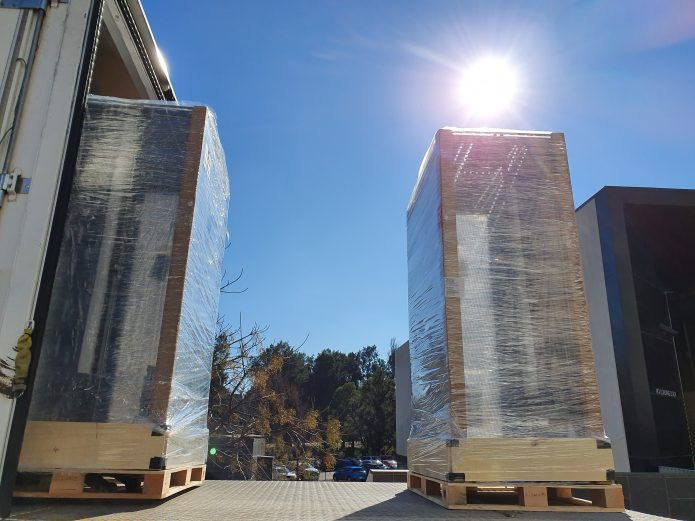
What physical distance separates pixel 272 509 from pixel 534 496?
1.64 m

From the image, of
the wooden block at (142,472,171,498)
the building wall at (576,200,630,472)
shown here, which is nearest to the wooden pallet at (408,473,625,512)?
the wooden block at (142,472,171,498)

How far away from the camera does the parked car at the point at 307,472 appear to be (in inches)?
766

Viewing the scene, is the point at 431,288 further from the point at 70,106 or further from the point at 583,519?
→ the point at 70,106

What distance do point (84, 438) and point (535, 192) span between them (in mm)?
3611

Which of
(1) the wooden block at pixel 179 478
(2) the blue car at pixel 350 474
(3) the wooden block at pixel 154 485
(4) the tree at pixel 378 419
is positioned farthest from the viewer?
(4) the tree at pixel 378 419

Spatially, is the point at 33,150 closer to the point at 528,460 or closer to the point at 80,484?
the point at 80,484

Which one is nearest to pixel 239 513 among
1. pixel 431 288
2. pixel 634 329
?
pixel 431 288

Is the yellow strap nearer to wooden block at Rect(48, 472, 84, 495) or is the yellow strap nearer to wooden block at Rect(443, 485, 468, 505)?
wooden block at Rect(48, 472, 84, 495)

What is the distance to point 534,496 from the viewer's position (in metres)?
3.37

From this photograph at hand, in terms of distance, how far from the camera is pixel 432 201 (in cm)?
448

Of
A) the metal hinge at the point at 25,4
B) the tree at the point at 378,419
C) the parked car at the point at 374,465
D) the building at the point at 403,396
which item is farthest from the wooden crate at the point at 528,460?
the tree at the point at 378,419

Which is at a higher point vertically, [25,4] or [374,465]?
[25,4]

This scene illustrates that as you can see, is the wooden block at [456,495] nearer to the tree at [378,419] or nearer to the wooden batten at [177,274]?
the wooden batten at [177,274]

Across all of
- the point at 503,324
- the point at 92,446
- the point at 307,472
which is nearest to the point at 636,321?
the point at 503,324
